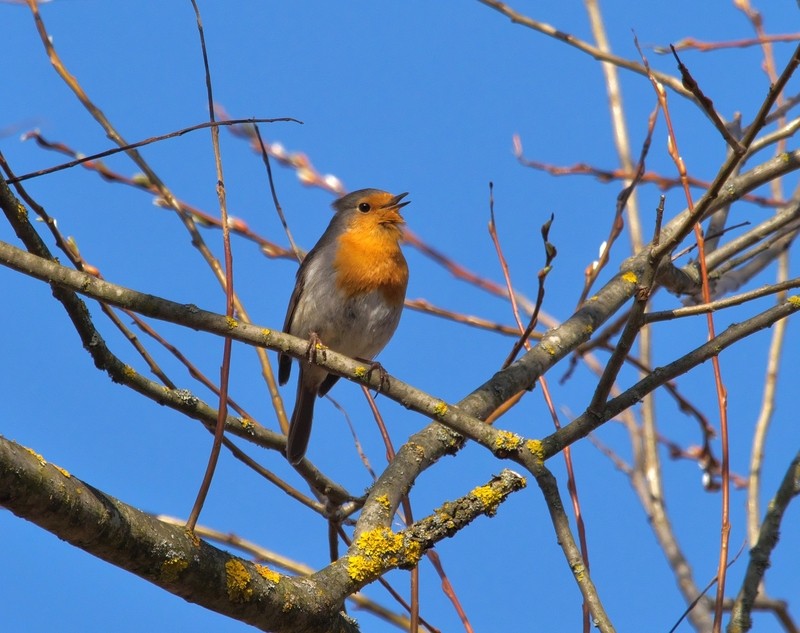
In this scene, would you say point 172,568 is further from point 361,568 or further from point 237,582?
point 361,568

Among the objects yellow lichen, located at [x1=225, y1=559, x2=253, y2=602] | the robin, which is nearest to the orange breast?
the robin

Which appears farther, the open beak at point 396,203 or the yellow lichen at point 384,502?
the open beak at point 396,203

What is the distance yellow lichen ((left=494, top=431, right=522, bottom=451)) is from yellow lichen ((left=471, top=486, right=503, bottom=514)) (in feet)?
0.58

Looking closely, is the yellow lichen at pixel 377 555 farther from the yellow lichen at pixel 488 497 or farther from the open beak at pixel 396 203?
the open beak at pixel 396 203

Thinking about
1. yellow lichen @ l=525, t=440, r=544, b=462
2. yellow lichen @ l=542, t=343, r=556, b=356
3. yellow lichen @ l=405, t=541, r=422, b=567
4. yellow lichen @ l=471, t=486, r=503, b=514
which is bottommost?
yellow lichen @ l=405, t=541, r=422, b=567

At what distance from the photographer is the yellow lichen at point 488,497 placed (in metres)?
2.46

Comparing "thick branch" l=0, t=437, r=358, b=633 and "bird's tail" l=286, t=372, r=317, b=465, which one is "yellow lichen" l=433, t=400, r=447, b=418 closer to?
"thick branch" l=0, t=437, r=358, b=633

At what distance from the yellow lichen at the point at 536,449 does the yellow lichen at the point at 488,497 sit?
19 centimetres

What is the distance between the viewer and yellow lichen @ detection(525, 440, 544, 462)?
261cm

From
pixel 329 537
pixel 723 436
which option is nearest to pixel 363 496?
pixel 329 537

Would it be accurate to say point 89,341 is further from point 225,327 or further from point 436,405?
point 436,405

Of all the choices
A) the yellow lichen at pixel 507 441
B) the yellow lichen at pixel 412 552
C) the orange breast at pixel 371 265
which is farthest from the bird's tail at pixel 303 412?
the yellow lichen at pixel 412 552

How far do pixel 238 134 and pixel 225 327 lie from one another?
3404 mm

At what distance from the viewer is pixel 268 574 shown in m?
2.18
